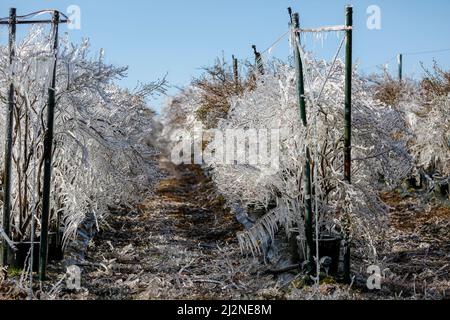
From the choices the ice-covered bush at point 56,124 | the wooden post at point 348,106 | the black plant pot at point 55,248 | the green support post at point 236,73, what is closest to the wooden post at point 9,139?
the ice-covered bush at point 56,124

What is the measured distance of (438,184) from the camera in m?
15.0

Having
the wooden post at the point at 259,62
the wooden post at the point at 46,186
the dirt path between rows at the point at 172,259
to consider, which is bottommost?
the dirt path between rows at the point at 172,259

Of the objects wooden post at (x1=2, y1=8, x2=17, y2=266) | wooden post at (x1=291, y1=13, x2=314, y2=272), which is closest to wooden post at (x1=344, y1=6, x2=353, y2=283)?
wooden post at (x1=291, y1=13, x2=314, y2=272)

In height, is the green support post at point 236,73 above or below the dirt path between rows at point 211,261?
above

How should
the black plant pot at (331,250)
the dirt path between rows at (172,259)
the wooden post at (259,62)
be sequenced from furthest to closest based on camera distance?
the wooden post at (259,62)
the black plant pot at (331,250)
the dirt path between rows at (172,259)

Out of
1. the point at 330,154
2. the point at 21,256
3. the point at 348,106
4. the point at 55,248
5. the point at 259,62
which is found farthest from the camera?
the point at 259,62

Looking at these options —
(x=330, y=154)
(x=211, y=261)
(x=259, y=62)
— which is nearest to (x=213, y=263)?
(x=211, y=261)

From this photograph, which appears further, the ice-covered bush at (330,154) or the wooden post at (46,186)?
the ice-covered bush at (330,154)

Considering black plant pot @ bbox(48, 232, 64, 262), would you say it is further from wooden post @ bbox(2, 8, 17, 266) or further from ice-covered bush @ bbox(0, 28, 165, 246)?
wooden post @ bbox(2, 8, 17, 266)

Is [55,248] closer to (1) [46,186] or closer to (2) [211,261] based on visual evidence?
(1) [46,186]

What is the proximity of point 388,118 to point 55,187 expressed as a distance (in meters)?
5.33

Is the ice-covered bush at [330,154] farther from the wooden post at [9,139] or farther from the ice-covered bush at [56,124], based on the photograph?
the wooden post at [9,139]

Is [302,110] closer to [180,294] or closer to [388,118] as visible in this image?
[388,118]

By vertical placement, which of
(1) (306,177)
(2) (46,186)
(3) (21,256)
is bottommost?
(3) (21,256)
